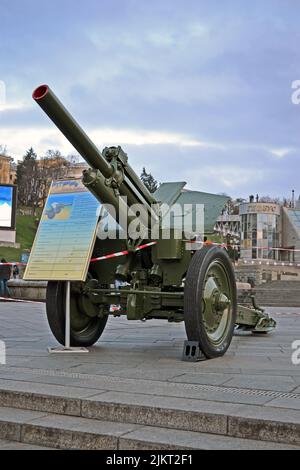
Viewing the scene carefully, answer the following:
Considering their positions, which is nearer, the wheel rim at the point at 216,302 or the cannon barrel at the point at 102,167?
the cannon barrel at the point at 102,167

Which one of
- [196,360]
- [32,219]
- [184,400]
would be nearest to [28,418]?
[184,400]

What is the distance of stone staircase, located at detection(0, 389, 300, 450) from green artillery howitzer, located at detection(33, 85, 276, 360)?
2.09 m

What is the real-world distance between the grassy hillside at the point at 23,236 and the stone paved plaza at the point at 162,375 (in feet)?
181

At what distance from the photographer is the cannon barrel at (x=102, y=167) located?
20.2ft

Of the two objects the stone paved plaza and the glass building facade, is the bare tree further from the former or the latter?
the stone paved plaza

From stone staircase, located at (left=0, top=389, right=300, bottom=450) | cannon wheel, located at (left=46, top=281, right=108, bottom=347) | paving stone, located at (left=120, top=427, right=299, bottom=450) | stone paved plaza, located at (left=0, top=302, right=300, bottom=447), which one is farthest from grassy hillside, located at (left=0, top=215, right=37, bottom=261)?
paving stone, located at (left=120, top=427, right=299, bottom=450)

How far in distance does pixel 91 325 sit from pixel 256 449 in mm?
4589

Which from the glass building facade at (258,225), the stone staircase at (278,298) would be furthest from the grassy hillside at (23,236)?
the stone staircase at (278,298)

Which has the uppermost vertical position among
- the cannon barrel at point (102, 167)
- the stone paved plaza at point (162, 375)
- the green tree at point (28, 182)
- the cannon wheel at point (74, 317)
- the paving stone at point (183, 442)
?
the green tree at point (28, 182)

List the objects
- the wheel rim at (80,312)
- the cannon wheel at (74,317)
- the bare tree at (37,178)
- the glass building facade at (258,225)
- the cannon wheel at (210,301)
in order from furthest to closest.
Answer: the bare tree at (37,178) → the glass building facade at (258,225) → the wheel rim at (80,312) → the cannon wheel at (74,317) → the cannon wheel at (210,301)

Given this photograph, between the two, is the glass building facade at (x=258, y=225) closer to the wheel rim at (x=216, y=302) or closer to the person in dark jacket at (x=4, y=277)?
the person in dark jacket at (x=4, y=277)

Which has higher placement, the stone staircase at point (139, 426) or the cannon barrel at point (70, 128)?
the cannon barrel at point (70, 128)

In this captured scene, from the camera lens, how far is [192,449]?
394cm

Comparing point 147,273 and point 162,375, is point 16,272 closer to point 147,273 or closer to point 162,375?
point 147,273
